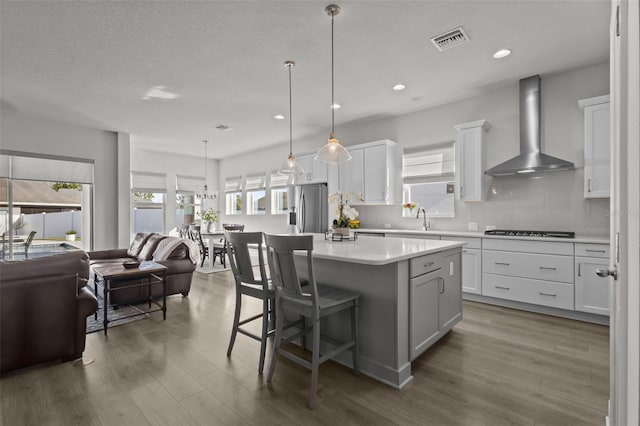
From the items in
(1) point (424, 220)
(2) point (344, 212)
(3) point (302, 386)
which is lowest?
(3) point (302, 386)

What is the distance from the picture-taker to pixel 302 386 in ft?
7.16

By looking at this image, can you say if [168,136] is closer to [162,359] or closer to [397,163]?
[397,163]

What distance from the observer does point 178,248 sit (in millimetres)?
4410

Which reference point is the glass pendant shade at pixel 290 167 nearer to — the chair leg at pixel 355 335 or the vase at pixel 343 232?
the vase at pixel 343 232

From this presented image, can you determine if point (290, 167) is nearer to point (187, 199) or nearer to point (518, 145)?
point (518, 145)

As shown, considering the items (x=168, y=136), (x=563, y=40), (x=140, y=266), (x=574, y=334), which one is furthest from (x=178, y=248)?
(x=563, y=40)

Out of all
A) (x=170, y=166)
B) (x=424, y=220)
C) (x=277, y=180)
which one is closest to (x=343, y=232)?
(x=424, y=220)

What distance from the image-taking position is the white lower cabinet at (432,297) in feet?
7.61

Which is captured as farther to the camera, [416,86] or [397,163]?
[397,163]

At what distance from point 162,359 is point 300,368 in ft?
3.81

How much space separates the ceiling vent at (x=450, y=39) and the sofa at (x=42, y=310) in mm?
3772

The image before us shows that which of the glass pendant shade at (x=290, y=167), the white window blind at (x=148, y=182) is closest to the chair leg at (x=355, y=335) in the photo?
the glass pendant shade at (x=290, y=167)

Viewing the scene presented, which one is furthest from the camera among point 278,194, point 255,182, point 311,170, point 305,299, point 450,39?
point 255,182

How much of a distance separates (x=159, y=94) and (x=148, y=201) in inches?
181
